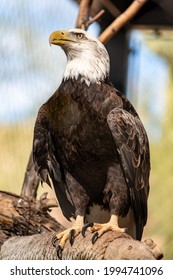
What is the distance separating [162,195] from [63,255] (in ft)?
1.87

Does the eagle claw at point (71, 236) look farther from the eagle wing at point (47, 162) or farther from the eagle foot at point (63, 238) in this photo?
the eagle wing at point (47, 162)

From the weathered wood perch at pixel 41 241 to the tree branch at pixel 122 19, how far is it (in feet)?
1.96

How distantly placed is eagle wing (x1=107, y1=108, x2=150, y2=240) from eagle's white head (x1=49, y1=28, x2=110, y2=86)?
148 mm

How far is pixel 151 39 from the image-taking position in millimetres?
2281

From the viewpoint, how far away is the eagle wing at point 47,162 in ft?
6.14

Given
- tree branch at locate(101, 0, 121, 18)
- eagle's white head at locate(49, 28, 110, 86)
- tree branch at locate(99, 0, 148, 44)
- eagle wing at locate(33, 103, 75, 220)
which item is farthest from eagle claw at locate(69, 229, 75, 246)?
tree branch at locate(101, 0, 121, 18)

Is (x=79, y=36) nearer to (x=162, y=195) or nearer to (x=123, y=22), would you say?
(x=123, y=22)

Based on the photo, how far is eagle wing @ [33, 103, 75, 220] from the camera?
1872 millimetres

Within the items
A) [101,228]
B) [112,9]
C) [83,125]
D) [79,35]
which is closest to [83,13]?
[112,9]

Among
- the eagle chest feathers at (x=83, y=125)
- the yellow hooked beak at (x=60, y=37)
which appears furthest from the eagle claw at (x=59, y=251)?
the yellow hooked beak at (x=60, y=37)

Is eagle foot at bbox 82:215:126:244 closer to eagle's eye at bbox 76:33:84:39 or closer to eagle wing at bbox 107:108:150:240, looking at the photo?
eagle wing at bbox 107:108:150:240

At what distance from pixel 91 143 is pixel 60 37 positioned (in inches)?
12.1

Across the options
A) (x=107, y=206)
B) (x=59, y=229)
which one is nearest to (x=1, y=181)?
(x=59, y=229)
